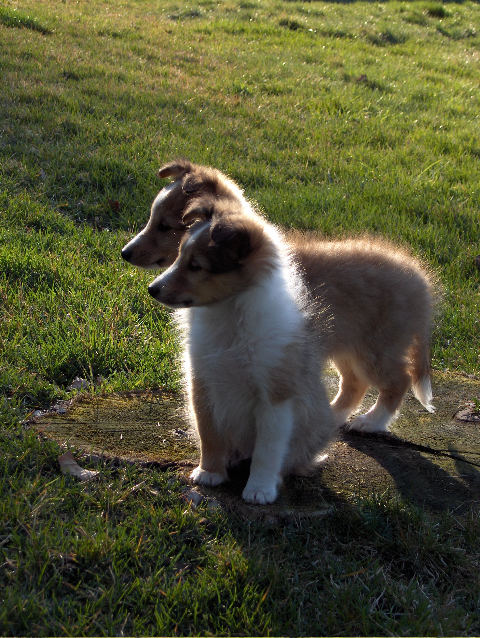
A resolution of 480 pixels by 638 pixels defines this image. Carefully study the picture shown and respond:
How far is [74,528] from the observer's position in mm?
2738

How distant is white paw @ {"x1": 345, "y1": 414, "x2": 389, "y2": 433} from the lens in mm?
4027

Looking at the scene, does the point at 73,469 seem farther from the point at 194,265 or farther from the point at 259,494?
the point at 194,265

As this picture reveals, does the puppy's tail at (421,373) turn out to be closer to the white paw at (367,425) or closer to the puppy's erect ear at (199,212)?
the white paw at (367,425)

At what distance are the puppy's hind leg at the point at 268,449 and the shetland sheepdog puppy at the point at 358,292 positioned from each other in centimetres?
69

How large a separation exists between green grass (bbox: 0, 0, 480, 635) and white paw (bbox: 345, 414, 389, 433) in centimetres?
90

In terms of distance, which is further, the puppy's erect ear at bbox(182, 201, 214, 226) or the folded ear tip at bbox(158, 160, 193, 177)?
the folded ear tip at bbox(158, 160, 193, 177)

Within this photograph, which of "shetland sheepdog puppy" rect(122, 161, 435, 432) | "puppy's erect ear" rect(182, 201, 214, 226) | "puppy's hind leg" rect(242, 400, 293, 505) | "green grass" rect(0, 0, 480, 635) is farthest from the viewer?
"shetland sheepdog puppy" rect(122, 161, 435, 432)

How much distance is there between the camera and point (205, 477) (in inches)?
128

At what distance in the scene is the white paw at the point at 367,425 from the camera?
4027 mm

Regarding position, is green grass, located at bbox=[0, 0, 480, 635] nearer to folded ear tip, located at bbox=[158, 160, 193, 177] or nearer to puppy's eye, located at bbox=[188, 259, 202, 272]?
puppy's eye, located at bbox=[188, 259, 202, 272]

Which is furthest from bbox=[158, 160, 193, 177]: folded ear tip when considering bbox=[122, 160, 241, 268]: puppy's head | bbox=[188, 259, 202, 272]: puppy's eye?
bbox=[188, 259, 202, 272]: puppy's eye

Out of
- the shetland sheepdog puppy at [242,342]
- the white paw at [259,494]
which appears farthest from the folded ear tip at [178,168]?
the white paw at [259,494]

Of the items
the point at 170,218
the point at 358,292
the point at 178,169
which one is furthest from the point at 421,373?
the point at 178,169

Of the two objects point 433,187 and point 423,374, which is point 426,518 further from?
point 433,187
